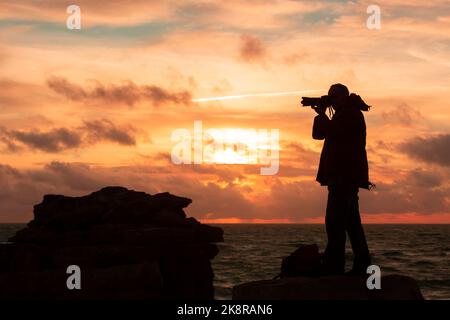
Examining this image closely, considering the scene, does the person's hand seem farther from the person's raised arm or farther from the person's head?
the person's head

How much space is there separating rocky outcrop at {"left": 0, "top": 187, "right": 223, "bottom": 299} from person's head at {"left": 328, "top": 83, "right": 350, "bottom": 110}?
517cm

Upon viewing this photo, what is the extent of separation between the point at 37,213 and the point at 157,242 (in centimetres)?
330

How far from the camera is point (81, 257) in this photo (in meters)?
13.4

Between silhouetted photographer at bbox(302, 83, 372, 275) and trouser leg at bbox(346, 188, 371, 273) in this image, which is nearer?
silhouetted photographer at bbox(302, 83, 372, 275)

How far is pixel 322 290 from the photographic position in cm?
920

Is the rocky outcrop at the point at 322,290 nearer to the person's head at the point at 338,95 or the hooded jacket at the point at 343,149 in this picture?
the hooded jacket at the point at 343,149

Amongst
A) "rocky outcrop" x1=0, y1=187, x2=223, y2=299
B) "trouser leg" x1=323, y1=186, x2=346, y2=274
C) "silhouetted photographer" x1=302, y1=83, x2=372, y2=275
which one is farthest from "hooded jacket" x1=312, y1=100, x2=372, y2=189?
"rocky outcrop" x1=0, y1=187, x2=223, y2=299

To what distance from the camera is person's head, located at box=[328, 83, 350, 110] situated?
31.7 feet

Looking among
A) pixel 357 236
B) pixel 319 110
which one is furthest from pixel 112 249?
pixel 319 110

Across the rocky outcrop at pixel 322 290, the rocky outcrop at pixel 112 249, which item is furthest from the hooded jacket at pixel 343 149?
the rocky outcrop at pixel 112 249

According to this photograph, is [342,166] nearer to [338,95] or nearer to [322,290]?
[338,95]

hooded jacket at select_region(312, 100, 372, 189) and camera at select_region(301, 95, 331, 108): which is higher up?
camera at select_region(301, 95, 331, 108)
